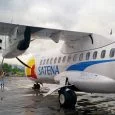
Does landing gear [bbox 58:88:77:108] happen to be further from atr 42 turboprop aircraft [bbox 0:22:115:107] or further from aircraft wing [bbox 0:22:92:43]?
aircraft wing [bbox 0:22:92:43]

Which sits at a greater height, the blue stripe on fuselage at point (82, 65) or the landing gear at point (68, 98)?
the blue stripe on fuselage at point (82, 65)

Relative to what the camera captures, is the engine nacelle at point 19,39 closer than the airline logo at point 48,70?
Yes

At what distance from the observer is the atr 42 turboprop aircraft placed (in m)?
12.7

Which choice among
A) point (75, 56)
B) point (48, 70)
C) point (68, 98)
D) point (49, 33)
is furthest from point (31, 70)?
point (68, 98)

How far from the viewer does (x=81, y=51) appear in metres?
14.6

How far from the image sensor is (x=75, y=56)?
586 inches

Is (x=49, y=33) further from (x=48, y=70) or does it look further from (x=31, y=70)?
(x=31, y=70)

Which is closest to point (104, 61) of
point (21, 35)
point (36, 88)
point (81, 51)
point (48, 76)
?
point (81, 51)

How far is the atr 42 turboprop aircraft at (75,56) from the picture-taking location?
41.5 feet

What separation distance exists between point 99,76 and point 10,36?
4.77 m

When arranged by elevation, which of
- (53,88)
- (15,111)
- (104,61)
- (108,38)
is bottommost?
(15,111)

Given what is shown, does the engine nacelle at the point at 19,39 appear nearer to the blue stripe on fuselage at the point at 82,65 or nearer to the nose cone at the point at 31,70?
the blue stripe on fuselage at the point at 82,65

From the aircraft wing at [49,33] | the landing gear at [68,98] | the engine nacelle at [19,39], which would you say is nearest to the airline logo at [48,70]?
the aircraft wing at [49,33]

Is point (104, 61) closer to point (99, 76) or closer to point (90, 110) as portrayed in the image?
point (99, 76)
